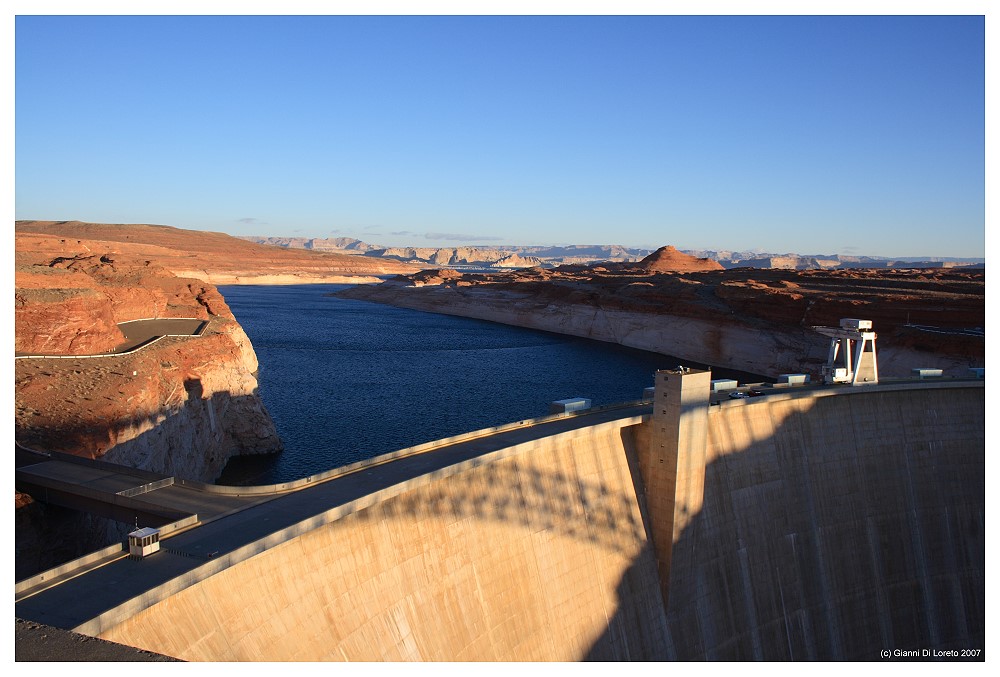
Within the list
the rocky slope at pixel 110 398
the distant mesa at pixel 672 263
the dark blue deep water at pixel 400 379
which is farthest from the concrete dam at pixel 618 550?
the distant mesa at pixel 672 263

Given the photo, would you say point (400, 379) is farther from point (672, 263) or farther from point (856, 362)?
point (672, 263)

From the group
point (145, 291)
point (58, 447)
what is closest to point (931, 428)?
point (58, 447)

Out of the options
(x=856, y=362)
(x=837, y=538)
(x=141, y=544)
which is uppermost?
(x=856, y=362)

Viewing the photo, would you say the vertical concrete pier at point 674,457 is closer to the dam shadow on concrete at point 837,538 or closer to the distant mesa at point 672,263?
the dam shadow on concrete at point 837,538

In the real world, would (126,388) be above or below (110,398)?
above

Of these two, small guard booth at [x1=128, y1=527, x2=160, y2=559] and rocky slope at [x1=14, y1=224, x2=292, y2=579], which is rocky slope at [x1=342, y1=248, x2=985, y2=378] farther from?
small guard booth at [x1=128, y1=527, x2=160, y2=559]

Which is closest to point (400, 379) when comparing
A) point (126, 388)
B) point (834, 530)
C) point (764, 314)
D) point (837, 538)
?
point (126, 388)
